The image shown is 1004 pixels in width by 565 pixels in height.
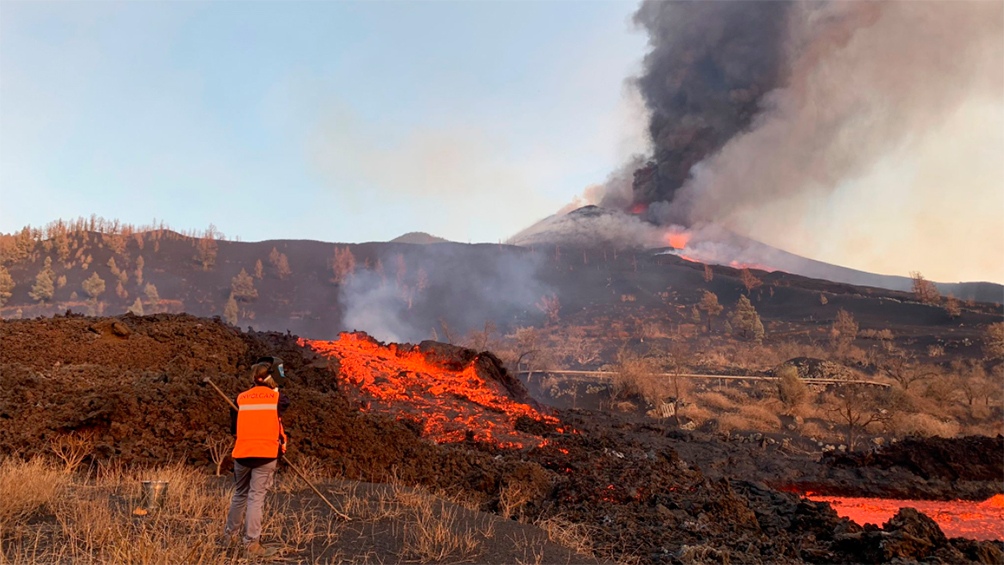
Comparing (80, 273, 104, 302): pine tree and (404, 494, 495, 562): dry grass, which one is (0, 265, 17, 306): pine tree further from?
(404, 494, 495, 562): dry grass

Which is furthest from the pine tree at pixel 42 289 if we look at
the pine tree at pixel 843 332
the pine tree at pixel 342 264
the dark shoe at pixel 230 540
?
the pine tree at pixel 843 332

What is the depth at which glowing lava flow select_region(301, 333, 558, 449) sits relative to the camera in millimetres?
16625

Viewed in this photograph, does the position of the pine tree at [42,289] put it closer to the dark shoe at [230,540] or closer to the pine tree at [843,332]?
the dark shoe at [230,540]

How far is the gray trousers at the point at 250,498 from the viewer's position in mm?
5387

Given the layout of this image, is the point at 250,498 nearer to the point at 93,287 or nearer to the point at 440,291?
the point at 93,287

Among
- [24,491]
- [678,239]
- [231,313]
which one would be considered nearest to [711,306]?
[678,239]

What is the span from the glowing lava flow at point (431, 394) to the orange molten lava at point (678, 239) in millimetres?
81278

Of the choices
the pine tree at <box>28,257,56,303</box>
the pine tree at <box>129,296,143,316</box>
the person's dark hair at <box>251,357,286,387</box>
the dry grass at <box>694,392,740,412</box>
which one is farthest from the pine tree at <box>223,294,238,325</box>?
the person's dark hair at <box>251,357,286,387</box>

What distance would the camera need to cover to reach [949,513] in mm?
15602

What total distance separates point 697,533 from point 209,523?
6635 mm

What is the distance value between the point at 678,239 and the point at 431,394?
86979 mm

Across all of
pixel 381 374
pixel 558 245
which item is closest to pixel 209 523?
pixel 381 374

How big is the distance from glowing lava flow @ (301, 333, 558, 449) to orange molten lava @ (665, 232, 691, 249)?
267 ft

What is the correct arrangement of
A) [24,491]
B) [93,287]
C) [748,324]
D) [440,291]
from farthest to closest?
[440,291] → [93,287] → [748,324] → [24,491]
